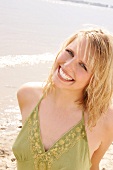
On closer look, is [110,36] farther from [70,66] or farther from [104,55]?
[70,66]

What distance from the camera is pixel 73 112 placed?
257cm

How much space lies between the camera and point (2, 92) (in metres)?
7.73

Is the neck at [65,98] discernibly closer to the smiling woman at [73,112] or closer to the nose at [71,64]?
the smiling woman at [73,112]

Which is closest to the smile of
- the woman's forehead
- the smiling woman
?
the smiling woman

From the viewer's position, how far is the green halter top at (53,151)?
2.37 metres

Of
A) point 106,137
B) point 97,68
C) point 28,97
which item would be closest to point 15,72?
point 28,97

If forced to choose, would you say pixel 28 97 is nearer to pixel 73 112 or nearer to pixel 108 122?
pixel 73 112

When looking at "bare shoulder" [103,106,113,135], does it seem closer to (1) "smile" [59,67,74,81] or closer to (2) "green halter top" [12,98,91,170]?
(2) "green halter top" [12,98,91,170]

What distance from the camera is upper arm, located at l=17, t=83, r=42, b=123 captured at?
258 cm

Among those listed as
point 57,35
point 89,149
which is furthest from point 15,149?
point 57,35

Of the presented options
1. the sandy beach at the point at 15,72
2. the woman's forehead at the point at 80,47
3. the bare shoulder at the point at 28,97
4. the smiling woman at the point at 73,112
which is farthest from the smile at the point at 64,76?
the sandy beach at the point at 15,72

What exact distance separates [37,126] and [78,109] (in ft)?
1.13

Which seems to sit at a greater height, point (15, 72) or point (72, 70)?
point (72, 70)

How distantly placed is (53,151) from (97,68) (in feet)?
2.11
